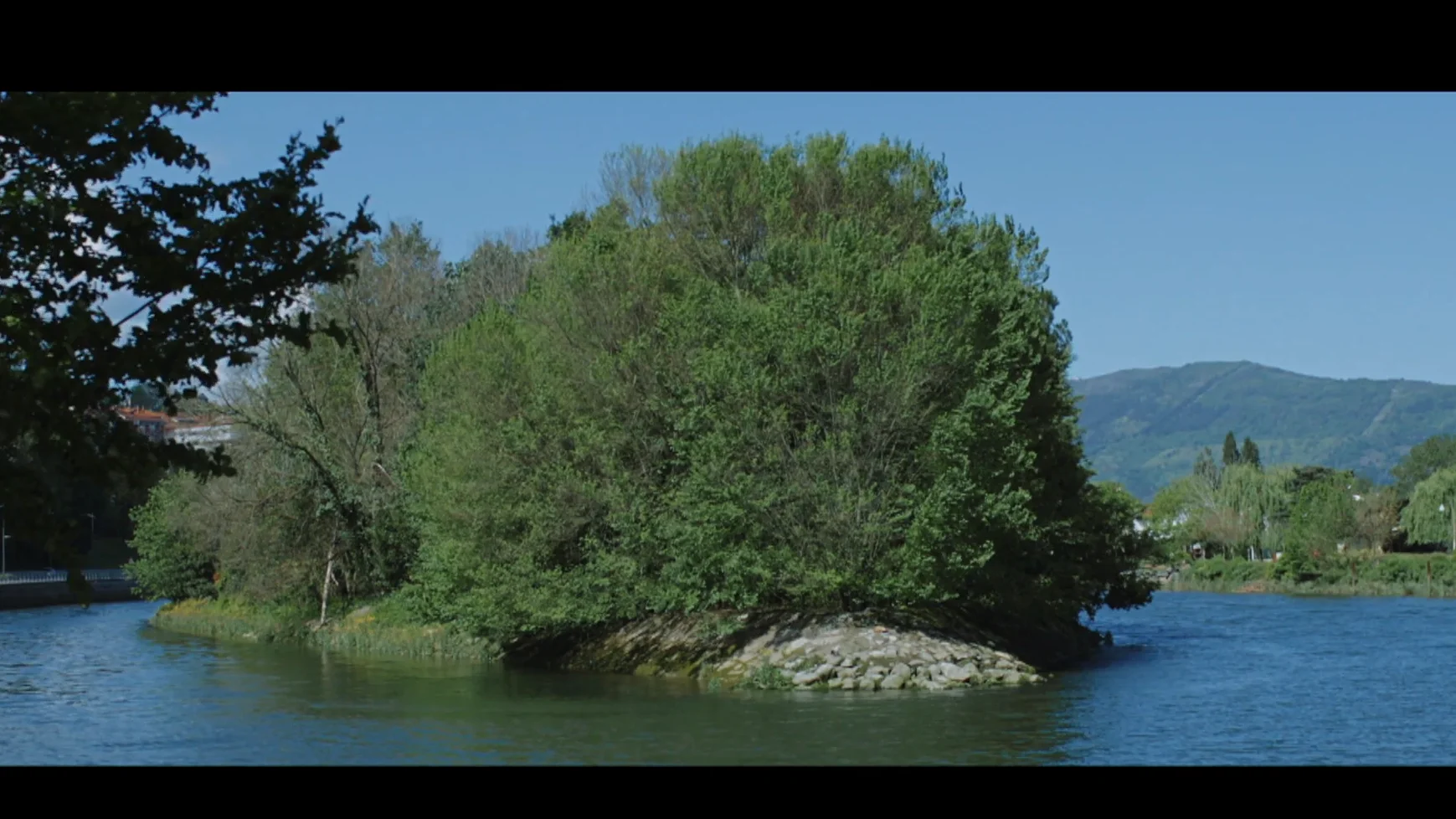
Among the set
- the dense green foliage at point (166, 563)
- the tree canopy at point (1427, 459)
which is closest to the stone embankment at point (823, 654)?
the dense green foliage at point (166, 563)

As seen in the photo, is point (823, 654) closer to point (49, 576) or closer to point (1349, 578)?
point (1349, 578)

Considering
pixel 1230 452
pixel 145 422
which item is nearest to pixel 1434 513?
pixel 1230 452

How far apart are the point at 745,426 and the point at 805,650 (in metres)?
4.51

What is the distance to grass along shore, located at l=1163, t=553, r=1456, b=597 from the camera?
211 feet

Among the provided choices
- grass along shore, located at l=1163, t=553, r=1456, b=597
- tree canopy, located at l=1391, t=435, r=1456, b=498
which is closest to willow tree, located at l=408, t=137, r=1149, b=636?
grass along shore, located at l=1163, t=553, r=1456, b=597

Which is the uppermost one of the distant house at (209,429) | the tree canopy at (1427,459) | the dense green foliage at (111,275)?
the tree canopy at (1427,459)

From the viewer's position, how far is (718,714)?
23547 mm

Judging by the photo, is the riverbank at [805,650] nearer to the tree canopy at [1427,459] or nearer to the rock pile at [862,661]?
the rock pile at [862,661]

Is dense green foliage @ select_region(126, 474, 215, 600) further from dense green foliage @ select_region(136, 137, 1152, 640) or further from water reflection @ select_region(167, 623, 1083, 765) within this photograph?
water reflection @ select_region(167, 623, 1083, 765)

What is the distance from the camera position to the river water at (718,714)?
19344 mm

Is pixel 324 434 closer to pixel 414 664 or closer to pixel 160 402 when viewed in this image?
pixel 414 664

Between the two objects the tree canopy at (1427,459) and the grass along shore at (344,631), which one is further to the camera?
the tree canopy at (1427,459)

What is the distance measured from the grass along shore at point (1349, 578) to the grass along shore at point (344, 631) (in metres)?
43.8
